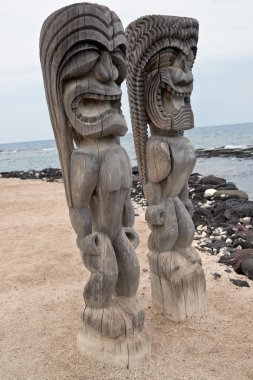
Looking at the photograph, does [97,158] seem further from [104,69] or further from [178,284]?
[178,284]

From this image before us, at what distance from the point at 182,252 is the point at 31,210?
6090 mm

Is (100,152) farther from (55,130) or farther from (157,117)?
(157,117)

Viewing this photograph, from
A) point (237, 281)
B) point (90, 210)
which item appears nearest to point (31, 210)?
point (237, 281)

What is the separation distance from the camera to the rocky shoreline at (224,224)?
519 centimetres

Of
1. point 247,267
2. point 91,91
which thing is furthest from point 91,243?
point 247,267

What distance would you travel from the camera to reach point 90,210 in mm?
2877

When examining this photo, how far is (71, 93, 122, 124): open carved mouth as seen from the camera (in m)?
2.69

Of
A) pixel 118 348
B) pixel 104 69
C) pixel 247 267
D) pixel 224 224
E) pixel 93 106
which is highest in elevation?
pixel 104 69

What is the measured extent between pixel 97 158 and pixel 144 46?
1150mm

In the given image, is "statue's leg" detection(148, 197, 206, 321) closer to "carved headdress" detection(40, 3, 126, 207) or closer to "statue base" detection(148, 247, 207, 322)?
"statue base" detection(148, 247, 207, 322)

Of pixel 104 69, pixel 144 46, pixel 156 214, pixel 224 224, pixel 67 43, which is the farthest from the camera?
pixel 224 224

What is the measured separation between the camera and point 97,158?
8.95 ft

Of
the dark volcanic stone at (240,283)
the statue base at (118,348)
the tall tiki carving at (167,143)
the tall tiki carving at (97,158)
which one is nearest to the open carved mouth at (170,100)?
the tall tiki carving at (167,143)

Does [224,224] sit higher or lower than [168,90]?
lower
